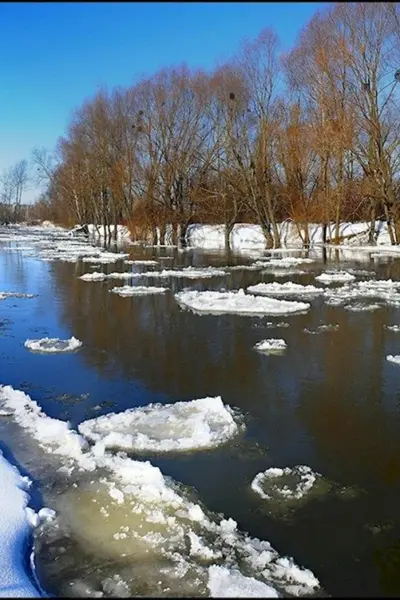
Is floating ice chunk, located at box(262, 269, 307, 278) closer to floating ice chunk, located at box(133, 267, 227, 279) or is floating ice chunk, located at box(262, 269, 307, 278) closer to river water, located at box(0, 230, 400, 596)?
floating ice chunk, located at box(133, 267, 227, 279)

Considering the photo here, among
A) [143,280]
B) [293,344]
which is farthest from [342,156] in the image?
[293,344]

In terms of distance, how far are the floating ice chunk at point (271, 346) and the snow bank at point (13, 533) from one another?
4.10m

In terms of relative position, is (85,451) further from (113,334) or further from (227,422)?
(113,334)

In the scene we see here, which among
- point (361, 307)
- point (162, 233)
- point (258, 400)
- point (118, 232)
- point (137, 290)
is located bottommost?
point (258, 400)

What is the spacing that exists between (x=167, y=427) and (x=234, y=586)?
2067 mm

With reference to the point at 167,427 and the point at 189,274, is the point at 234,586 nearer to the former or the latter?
the point at 167,427

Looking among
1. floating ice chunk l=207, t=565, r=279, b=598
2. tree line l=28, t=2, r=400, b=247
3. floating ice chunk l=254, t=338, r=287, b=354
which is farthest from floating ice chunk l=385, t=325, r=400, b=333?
tree line l=28, t=2, r=400, b=247

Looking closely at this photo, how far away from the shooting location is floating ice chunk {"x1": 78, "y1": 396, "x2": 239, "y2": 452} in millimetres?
4258

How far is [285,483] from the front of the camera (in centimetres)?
363

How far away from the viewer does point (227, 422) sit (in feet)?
15.3

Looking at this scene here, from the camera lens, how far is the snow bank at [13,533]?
98.8 inches

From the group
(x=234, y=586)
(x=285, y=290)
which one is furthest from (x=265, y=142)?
(x=234, y=586)

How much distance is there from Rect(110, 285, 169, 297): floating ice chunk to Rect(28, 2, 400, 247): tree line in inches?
779

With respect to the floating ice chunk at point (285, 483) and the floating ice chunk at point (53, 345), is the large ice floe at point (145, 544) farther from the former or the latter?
the floating ice chunk at point (53, 345)
